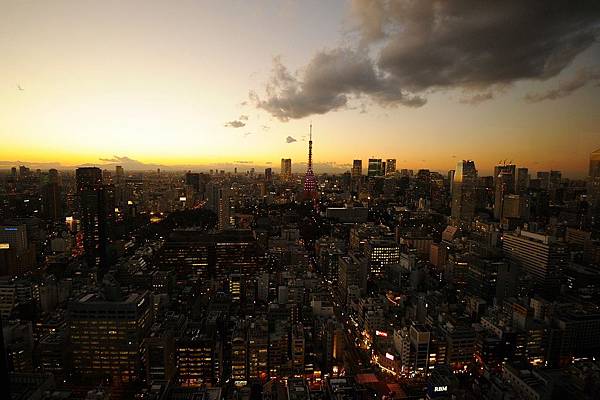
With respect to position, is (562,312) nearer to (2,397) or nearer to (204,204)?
(2,397)

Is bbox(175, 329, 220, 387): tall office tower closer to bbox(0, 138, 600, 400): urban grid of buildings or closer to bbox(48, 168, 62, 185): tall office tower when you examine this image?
bbox(0, 138, 600, 400): urban grid of buildings

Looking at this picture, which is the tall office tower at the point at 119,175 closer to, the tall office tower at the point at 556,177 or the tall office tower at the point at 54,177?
the tall office tower at the point at 54,177

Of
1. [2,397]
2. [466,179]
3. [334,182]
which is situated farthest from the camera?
[334,182]

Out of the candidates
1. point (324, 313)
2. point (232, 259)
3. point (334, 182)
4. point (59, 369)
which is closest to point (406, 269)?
point (324, 313)

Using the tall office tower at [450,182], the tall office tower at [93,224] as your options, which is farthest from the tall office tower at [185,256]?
the tall office tower at [450,182]

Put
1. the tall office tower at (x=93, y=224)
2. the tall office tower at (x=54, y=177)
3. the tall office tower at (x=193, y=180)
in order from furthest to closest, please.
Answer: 1. the tall office tower at (x=193, y=180)
2. the tall office tower at (x=93, y=224)
3. the tall office tower at (x=54, y=177)

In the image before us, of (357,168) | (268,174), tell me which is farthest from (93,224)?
(268,174)

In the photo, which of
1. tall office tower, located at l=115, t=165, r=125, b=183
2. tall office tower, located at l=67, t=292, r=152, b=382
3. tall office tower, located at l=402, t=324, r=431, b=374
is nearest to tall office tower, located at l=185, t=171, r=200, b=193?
tall office tower, located at l=115, t=165, r=125, b=183
